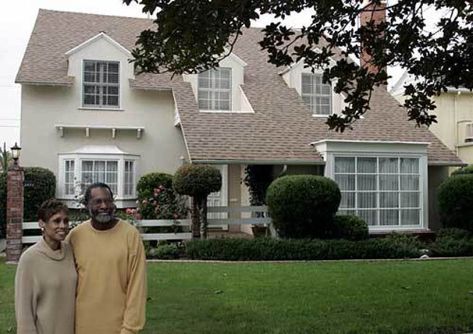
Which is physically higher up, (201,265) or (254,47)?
(254,47)

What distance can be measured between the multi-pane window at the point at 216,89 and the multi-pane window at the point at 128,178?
318 centimetres

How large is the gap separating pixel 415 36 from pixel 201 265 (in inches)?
271

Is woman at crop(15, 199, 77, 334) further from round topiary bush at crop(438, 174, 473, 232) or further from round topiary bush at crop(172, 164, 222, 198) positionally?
round topiary bush at crop(438, 174, 473, 232)

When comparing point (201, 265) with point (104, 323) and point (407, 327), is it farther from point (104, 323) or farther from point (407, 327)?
point (104, 323)

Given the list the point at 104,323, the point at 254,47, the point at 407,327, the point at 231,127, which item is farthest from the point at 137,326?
the point at 254,47

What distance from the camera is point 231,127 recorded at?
18.5 m

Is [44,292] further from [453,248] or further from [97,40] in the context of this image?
[97,40]

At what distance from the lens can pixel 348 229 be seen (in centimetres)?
1608

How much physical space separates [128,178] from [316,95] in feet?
23.3

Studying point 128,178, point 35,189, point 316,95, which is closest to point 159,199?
point 128,178

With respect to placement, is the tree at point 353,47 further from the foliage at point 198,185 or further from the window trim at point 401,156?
the window trim at point 401,156

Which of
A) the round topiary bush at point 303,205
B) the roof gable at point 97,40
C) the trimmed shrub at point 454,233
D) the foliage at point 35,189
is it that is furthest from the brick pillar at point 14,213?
the trimmed shrub at point 454,233

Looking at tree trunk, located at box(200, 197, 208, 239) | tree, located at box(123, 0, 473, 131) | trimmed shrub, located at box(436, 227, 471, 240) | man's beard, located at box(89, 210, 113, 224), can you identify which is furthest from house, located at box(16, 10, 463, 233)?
man's beard, located at box(89, 210, 113, 224)

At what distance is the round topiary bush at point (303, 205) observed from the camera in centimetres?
1530
